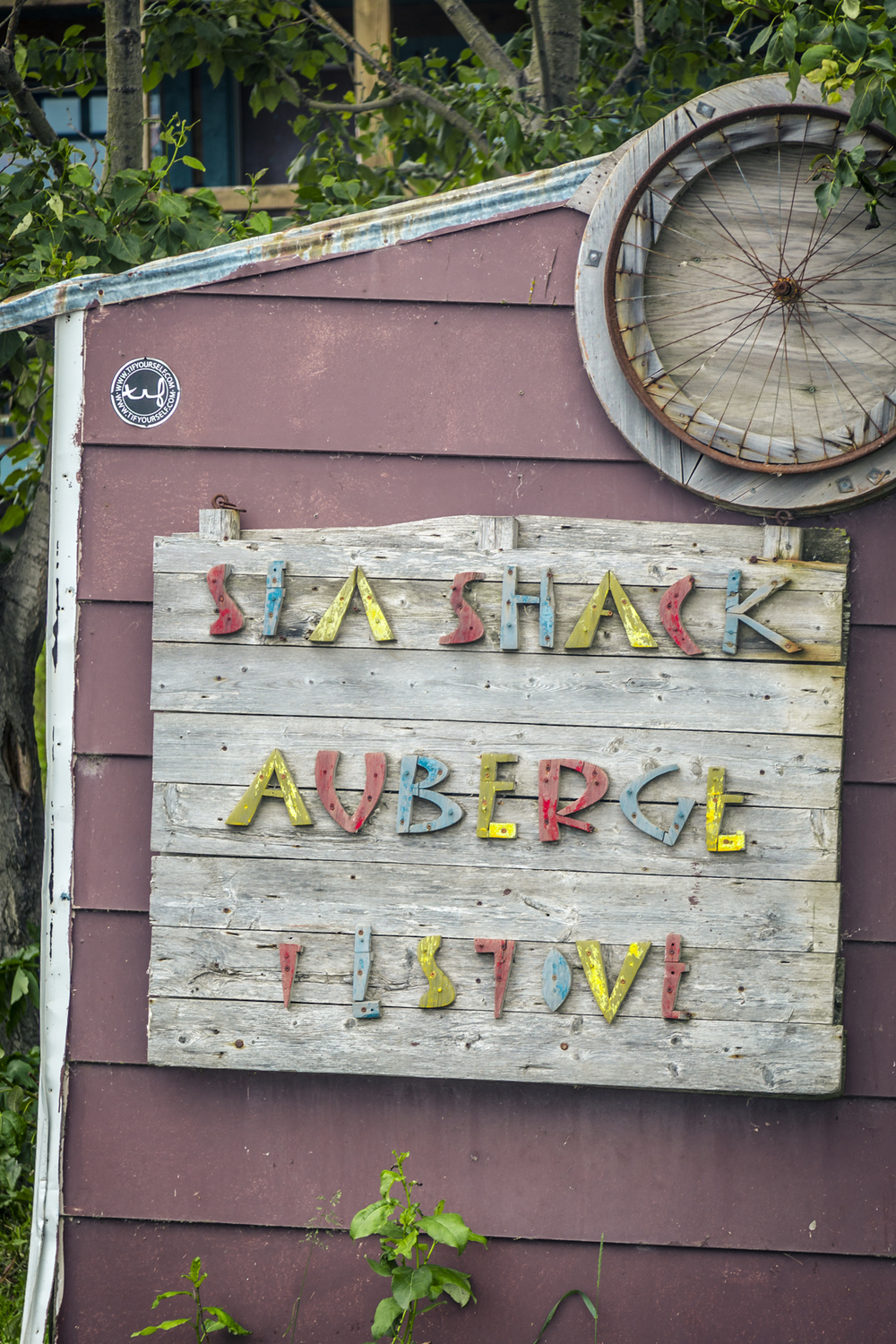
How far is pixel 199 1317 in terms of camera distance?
2414mm

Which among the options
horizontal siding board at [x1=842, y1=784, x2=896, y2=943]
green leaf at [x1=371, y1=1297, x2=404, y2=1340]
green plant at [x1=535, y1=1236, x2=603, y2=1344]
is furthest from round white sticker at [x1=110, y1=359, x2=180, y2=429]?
green plant at [x1=535, y1=1236, x2=603, y2=1344]

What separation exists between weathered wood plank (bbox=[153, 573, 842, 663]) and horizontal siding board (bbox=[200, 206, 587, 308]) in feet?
2.12

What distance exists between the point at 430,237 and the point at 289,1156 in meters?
2.08

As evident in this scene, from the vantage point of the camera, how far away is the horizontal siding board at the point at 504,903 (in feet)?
7.70

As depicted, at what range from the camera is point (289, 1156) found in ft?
8.14

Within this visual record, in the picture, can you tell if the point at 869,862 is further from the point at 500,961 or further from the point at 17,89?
the point at 17,89

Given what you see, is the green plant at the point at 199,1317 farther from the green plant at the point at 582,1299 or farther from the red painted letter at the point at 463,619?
the red painted letter at the point at 463,619

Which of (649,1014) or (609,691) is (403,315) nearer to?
(609,691)

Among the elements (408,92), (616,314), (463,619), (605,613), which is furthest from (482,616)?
(408,92)

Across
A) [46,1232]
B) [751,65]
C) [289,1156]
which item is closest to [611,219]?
[751,65]

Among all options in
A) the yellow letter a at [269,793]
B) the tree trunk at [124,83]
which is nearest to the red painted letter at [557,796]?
the yellow letter a at [269,793]

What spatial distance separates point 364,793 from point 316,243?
4.04 feet

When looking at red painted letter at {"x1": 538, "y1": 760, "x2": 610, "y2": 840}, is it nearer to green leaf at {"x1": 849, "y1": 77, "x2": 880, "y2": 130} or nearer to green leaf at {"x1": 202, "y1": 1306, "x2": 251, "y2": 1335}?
green leaf at {"x1": 202, "y1": 1306, "x2": 251, "y2": 1335}

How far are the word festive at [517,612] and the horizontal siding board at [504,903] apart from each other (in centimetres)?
50
